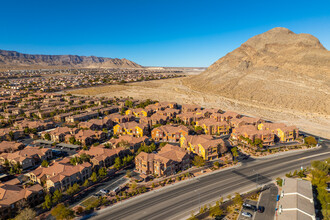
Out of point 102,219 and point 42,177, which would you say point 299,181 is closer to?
point 102,219

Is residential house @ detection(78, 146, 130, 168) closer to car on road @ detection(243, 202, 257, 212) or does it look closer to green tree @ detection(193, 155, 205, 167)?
green tree @ detection(193, 155, 205, 167)

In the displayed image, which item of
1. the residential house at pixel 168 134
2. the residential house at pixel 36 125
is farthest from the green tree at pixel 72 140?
the residential house at pixel 168 134

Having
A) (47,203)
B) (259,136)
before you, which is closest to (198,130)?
(259,136)

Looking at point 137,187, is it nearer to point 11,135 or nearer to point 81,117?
point 11,135

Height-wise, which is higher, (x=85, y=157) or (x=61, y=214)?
(x=85, y=157)

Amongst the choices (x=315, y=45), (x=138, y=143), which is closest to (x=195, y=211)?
(x=138, y=143)
